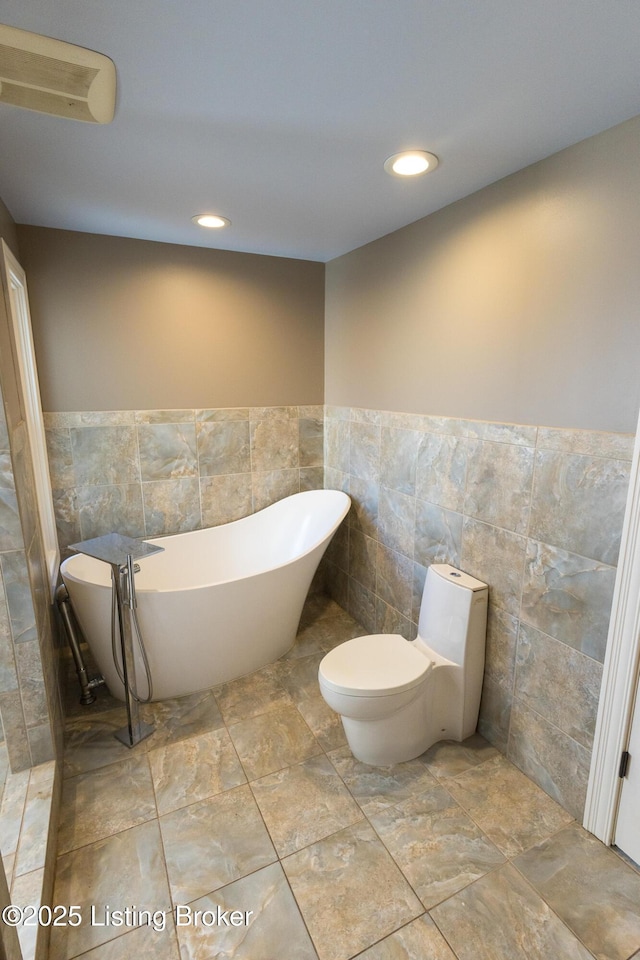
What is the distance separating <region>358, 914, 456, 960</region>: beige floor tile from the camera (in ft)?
4.26

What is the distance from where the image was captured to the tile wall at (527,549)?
5.12ft

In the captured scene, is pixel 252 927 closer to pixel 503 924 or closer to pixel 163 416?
pixel 503 924

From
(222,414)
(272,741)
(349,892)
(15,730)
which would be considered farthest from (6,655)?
(222,414)

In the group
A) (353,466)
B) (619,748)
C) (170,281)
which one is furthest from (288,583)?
(170,281)

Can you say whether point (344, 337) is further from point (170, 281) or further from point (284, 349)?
point (170, 281)

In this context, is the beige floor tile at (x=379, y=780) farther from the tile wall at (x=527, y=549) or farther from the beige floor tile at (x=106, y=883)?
the beige floor tile at (x=106, y=883)

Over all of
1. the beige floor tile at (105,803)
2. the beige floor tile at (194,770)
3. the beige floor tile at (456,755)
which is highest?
the beige floor tile at (456,755)

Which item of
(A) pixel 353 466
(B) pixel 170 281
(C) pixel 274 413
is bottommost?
(A) pixel 353 466

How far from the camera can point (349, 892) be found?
4.83ft

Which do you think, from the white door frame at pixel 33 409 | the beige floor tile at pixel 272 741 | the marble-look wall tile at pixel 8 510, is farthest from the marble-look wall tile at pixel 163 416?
the beige floor tile at pixel 272 741

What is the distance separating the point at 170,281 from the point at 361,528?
1.90 metres

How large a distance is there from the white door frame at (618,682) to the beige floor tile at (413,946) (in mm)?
714

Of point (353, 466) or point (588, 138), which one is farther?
point (353, 466)

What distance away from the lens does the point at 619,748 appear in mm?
1554
